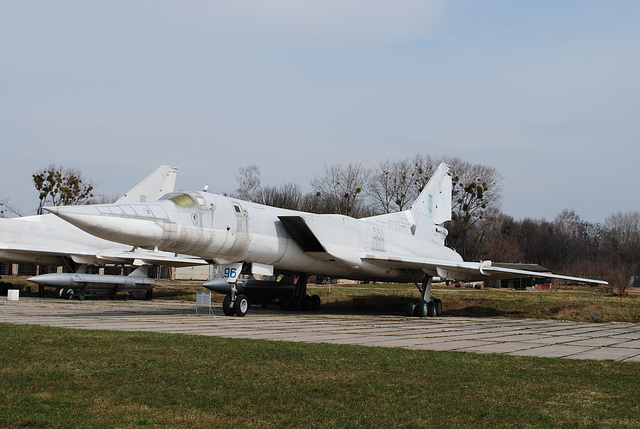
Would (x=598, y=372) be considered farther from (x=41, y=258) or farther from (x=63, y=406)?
(x=41, y=258)

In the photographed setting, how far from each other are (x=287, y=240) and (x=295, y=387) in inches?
413

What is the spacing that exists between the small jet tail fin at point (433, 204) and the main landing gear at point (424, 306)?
→ 2.98 metres

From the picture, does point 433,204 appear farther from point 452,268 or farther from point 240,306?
point 240,306

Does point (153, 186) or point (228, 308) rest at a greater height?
point (153, 186)

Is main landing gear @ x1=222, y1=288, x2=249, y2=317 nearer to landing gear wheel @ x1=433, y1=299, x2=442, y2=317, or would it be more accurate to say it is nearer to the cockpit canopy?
the cockpit canopy

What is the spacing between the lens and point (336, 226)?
16656mm

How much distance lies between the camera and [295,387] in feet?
17.3

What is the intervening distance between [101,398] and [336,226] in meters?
12.2

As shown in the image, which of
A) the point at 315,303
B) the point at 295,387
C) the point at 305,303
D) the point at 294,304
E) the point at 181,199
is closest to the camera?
the point at 295,387

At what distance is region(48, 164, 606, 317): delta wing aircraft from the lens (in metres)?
12.2

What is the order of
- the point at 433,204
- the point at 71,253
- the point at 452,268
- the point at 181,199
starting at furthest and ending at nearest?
the point at 71,253 < the point at 433,204 < the point at 452,268 < the point at 181,199

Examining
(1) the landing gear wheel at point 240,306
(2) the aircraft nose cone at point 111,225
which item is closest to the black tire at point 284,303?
(1) the landing gear wheel at point 240,306

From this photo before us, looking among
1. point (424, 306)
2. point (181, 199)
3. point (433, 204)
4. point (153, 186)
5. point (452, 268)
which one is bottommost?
point (424, 306)

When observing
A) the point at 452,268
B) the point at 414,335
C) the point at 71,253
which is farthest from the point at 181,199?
the point at 71,253
